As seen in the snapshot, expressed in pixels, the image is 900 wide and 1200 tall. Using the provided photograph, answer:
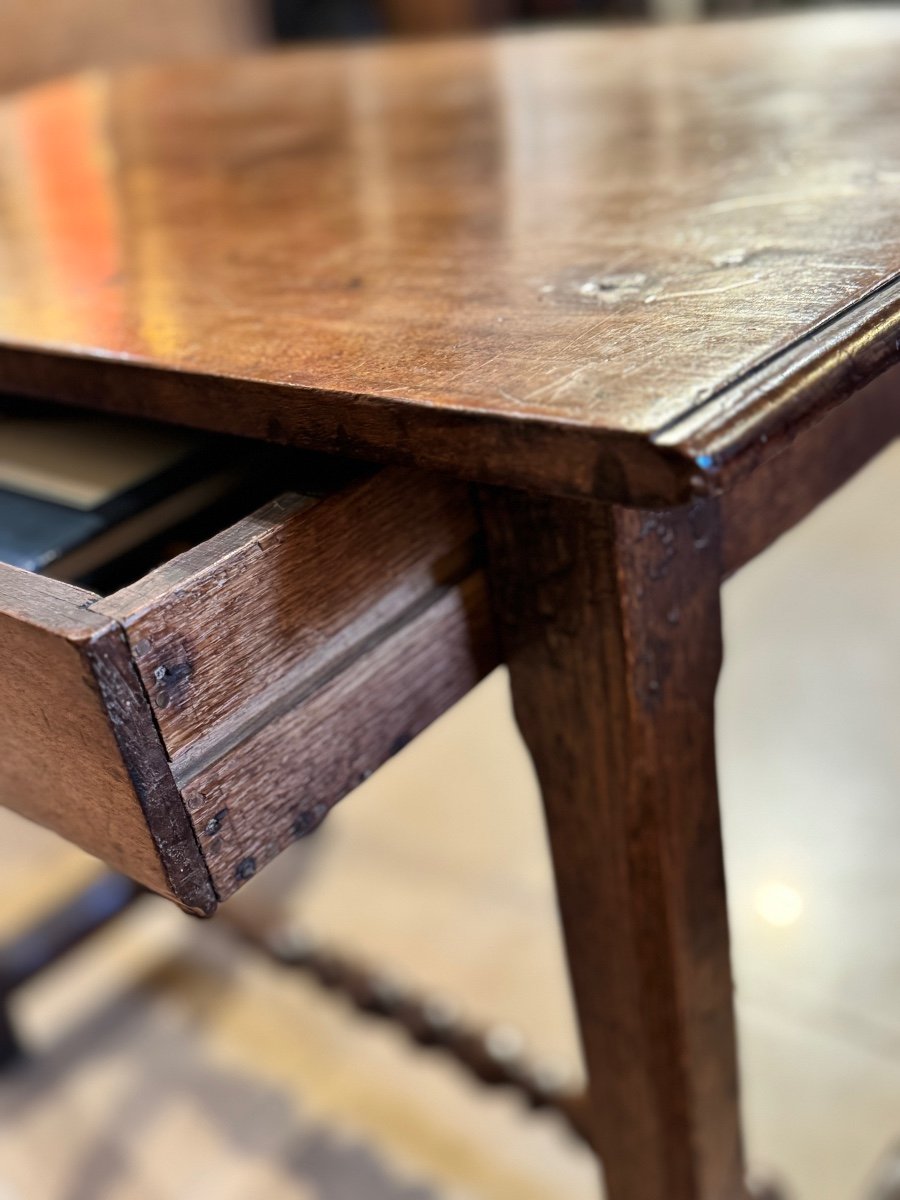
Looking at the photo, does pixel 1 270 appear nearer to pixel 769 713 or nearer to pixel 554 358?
pixel 554 358

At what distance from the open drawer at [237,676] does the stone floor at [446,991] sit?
535 millimetres

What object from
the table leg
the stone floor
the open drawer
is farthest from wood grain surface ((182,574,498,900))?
the table leg

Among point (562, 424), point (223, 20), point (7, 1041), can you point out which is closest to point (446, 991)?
point (7, 1041)

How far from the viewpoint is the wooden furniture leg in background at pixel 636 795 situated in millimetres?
375

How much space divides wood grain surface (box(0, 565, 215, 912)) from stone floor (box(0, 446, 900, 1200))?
1.85ft

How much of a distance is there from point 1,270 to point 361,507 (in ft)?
1.02

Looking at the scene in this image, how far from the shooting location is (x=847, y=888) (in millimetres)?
1013

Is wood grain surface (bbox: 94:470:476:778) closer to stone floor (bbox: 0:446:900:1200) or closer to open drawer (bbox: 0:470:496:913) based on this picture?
open drawer (bbox: 0:470:496:913)

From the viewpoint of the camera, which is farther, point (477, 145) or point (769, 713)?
point (769, 713)

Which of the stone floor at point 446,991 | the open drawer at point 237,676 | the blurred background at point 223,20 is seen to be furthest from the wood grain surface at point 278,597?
the blurred background at point 223,20

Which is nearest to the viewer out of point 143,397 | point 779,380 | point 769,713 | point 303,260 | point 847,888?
point 779,380

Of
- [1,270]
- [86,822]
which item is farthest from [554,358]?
[1,270]

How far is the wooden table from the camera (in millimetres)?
308

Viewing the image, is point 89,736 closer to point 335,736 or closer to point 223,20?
point 335,736
